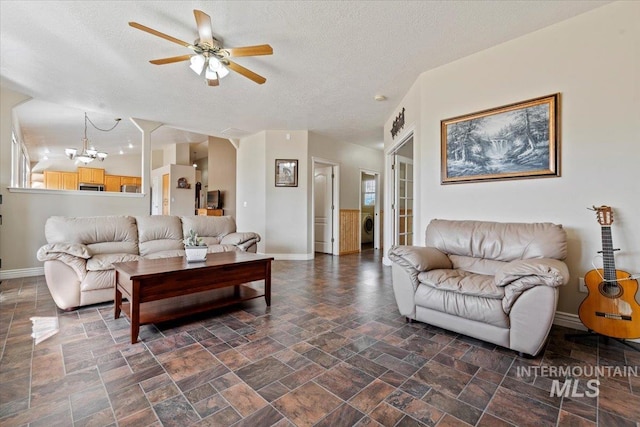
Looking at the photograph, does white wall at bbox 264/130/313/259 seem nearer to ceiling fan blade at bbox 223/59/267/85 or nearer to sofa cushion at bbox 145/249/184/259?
sofa cushion at bbox 145/249/184/259

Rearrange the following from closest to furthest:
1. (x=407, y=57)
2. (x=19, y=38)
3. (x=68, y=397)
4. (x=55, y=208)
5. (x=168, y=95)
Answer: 1. (x=68, y=397)
2. (x=19, y=38)
3. (x=407, y=57)
4. (x=168, y=95)
5. (x=55, y=208)

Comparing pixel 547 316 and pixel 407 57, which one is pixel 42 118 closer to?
pixel 407 57

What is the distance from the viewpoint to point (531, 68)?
8.46 feet

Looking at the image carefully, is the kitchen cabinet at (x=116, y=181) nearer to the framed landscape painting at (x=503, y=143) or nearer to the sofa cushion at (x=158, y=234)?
the sofa cushion at (x=158, y=234)

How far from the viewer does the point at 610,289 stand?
2064mm

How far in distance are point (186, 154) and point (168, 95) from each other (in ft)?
17.6

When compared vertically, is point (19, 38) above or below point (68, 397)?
above

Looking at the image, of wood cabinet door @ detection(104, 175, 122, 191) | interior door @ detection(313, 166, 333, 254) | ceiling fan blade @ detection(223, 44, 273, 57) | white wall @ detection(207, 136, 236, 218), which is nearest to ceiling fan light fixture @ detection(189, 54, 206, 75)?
ceiling fan blade @ detection(223, 44, 273, 57)

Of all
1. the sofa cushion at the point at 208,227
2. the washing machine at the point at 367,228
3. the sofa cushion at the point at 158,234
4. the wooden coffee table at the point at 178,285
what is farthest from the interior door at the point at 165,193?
the wooden coffee table at the point at 178,285

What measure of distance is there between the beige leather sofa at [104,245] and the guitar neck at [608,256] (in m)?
3.66

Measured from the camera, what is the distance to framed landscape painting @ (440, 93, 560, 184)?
2484 millimetres

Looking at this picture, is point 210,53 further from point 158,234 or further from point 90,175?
point 90,175

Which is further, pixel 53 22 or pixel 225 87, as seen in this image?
pixel 225 87

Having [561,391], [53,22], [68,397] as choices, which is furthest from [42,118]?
[561,391]
